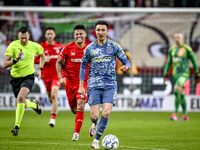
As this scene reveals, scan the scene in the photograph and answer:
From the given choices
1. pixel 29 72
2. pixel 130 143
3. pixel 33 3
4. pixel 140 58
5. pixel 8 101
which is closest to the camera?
pixel 130 143

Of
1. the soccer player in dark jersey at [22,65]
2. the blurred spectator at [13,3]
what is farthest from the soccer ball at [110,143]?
the blurred spectator at [13,3]

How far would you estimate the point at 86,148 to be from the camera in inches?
247

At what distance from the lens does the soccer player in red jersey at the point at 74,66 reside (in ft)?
24.6

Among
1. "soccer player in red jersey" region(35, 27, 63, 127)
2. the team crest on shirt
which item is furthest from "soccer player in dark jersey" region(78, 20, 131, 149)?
"soccer player in red jersey" region(35, 27, 63, 127)

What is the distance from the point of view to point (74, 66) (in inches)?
309

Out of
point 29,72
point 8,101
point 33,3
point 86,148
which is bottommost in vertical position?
point 8,101

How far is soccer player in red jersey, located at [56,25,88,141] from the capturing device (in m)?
7.48

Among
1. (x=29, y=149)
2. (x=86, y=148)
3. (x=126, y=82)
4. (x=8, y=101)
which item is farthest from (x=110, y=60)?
(x=126, y=82)

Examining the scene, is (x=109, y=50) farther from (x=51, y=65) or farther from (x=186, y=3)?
(x=186, y=3)

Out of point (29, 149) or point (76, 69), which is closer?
point (29, 149)

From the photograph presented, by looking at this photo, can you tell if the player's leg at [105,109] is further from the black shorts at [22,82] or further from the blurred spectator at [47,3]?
the blurred spectator at [47,3]

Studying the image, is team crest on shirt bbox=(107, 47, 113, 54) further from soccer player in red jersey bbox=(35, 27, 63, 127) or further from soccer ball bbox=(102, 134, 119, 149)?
soccer player in red jersey bbox=(35, 27, 63, 127)

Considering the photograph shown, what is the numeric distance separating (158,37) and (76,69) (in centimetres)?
1263

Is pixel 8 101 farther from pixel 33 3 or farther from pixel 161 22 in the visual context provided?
pixel 161 22
